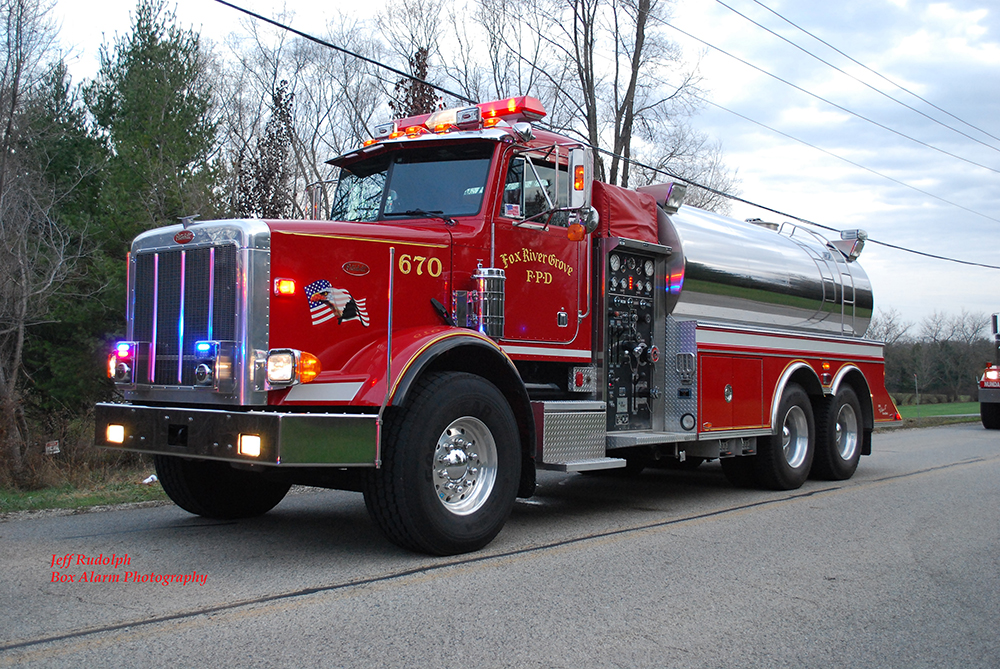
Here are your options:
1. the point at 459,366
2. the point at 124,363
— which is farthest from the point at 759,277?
the point at 124,363

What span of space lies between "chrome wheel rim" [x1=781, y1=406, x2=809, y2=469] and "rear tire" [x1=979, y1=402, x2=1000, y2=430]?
1388 centimetres

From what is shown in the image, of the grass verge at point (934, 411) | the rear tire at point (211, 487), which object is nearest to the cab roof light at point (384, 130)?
the rear tire at point (211, 487)

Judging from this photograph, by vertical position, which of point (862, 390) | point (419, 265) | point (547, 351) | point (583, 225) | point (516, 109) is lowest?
point (862, 390)

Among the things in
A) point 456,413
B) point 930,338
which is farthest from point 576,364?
point 930,338

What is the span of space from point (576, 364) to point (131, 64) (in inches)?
754

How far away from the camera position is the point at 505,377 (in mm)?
6598

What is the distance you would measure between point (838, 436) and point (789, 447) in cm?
123

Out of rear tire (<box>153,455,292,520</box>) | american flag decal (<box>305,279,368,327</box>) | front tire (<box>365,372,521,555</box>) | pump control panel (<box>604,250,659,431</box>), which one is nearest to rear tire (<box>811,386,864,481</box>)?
pump control panel (<box>604,250,659,431</box>)

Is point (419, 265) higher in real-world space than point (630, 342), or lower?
higher

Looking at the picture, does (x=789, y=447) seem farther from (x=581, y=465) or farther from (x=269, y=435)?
(x=269, y=435)

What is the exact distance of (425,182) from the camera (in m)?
7.04

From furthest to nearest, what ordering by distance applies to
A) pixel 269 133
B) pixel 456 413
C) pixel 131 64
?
pixel 131 64 → pixel 269 133 → pixel 456 413

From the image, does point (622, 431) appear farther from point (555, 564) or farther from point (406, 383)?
point (406, 383)

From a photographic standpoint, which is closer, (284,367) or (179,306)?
(284,367)
